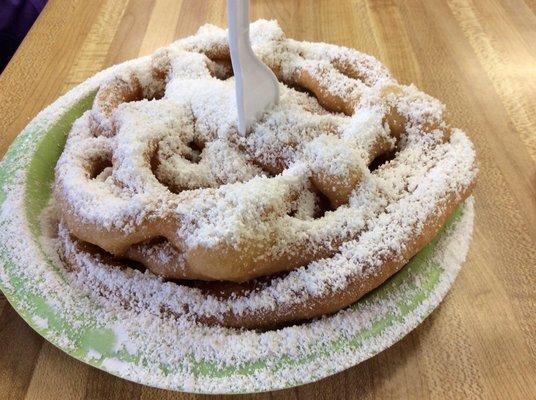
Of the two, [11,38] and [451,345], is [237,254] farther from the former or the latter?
[11,38]

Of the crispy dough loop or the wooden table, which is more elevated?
the crispy dough loop

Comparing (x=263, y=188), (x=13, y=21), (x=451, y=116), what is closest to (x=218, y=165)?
(x=263, y=188)

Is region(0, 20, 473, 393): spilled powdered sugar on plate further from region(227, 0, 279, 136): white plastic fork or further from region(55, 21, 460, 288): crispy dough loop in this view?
region(227, 0, 279, 136): white plastic fork

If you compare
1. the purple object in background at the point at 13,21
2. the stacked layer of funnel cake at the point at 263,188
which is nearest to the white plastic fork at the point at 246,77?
the stacked layer of funnel cake at the point at 263,188

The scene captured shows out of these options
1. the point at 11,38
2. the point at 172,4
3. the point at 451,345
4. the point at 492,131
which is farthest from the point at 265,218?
the point at 11,38

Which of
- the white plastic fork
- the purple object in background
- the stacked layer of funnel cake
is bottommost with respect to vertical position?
the purple object in background

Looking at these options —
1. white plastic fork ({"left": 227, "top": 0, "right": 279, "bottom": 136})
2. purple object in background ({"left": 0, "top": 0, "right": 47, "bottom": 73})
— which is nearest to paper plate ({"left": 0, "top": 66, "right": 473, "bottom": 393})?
white plastic fork ({"left": 227, "top": 0, "right": 279, "bottom": 136})
